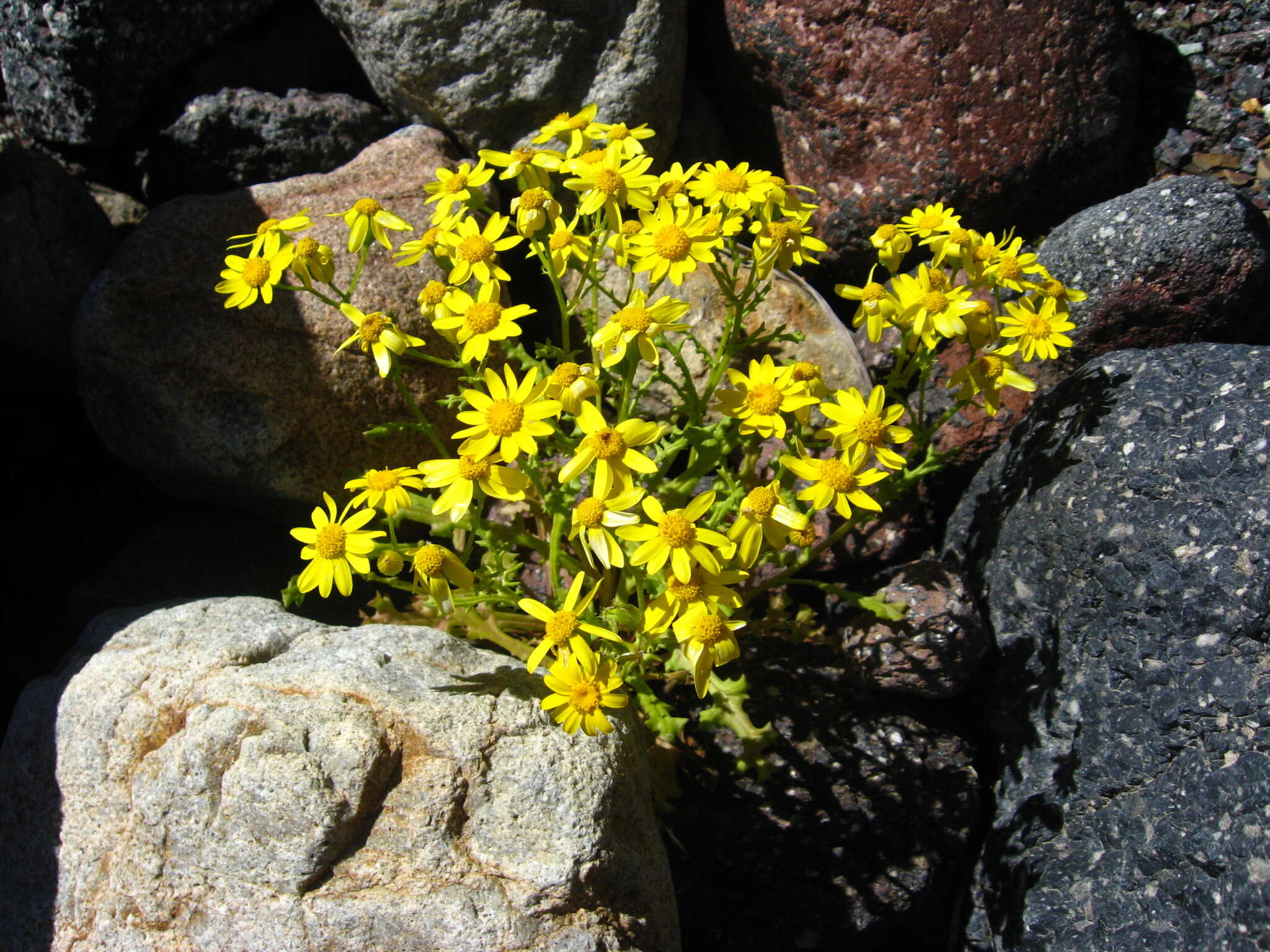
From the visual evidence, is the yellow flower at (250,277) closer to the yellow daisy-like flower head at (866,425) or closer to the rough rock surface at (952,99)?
the yellow daisy-like flower head at (866,425)

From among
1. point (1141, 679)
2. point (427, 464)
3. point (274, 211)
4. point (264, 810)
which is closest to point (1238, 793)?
point (1141, 679)

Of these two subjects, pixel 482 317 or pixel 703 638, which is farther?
pixel 482 317

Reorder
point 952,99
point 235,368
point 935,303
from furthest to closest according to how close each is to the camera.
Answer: point 952,99 < point 235,368 < point 935,303

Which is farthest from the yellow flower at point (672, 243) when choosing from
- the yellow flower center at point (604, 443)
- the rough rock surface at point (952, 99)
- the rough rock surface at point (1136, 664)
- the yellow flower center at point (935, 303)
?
the rough rock surface at point (952, 99)

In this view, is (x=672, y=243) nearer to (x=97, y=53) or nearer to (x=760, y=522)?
(x=760, y=522)

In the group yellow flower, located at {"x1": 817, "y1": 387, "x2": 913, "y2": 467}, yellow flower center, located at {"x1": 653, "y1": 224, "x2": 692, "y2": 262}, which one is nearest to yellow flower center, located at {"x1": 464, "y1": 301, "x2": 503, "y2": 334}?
yellow flower center, located at {"x1": 653, "y1": 224, "x2": 692, "y2": 262}

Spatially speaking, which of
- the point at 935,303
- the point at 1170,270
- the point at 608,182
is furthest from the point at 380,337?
the point at 1170,270
